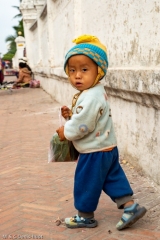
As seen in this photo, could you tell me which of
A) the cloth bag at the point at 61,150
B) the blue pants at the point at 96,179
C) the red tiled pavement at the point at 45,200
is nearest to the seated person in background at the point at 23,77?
the red tiled pavement at the point at 45,200

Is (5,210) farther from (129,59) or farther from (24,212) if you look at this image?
(129,59)

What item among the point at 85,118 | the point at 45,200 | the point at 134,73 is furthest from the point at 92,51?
the point at 45,200

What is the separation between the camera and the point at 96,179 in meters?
2.22

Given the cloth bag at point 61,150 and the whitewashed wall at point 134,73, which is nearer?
the cloth bag at point 61,150

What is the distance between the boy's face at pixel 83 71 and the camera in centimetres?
214

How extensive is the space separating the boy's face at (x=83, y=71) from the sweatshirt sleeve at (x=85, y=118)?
111mm

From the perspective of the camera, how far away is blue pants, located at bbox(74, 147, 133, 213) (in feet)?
7.27

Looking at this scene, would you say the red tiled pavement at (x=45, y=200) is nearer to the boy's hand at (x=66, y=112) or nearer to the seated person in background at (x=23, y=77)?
the boy's hand at (x=66, y=112)

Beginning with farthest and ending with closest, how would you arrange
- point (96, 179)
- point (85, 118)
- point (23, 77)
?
point (23, 77)
point (96, 179)
point (85, 118)

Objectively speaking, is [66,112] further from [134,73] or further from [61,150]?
[134,73]

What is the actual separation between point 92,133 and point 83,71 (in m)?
0.41

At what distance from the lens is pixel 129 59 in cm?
349

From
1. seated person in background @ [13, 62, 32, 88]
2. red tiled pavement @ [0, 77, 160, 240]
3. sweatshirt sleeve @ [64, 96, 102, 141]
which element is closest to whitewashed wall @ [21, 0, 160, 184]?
red tiled pavement @ [0, 77, 160, 240]

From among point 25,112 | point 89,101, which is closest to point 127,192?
point 89,101
